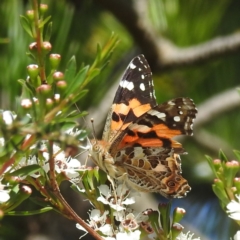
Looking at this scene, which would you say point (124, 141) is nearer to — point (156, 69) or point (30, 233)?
point (156, 69)

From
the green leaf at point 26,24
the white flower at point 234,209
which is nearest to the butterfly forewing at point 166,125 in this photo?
the white flower at point 234,209

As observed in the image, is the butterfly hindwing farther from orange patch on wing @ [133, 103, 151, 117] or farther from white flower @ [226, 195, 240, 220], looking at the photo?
white flower @ [226, 195, 240, 220]

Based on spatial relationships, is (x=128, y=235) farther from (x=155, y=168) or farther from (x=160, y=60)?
(x=160, y=60)

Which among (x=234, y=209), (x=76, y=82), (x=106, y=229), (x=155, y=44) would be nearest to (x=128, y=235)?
(x=106, y=229)

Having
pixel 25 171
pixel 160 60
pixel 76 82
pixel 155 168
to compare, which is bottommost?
pixel 160 60

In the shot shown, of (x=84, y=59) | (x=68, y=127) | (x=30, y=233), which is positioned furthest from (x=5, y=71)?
(x=68, y=127)

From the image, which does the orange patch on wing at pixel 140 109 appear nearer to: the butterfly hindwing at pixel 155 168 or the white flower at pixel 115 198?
the butterfly hindwing at pixel 155 168

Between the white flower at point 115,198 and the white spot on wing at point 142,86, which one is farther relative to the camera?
the white spot on wing at point 142,86
